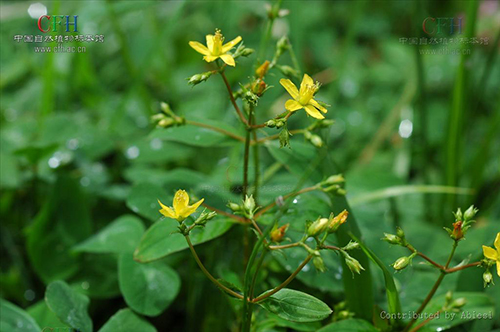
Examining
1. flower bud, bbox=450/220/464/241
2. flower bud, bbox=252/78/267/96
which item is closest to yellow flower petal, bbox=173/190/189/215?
flower bud, bbox=252/78/267/96

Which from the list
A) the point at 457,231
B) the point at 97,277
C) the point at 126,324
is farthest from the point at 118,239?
the point at 457,231

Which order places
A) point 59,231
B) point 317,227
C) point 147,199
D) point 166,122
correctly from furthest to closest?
point 59,231 < point 147,199 < point 166,122 < point 317,227

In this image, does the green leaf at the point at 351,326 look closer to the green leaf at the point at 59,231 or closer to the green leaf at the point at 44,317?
the green leaf at the point at 44,317

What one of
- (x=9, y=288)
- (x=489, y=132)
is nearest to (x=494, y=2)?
(x=489, y=132)

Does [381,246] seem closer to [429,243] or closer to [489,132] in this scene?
[429,243]

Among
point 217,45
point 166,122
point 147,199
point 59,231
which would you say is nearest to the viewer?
point 217,45

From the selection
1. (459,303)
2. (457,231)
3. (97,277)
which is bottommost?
(97,277)

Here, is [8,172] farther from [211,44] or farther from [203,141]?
[211,44]

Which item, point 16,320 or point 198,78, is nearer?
point 198,78
